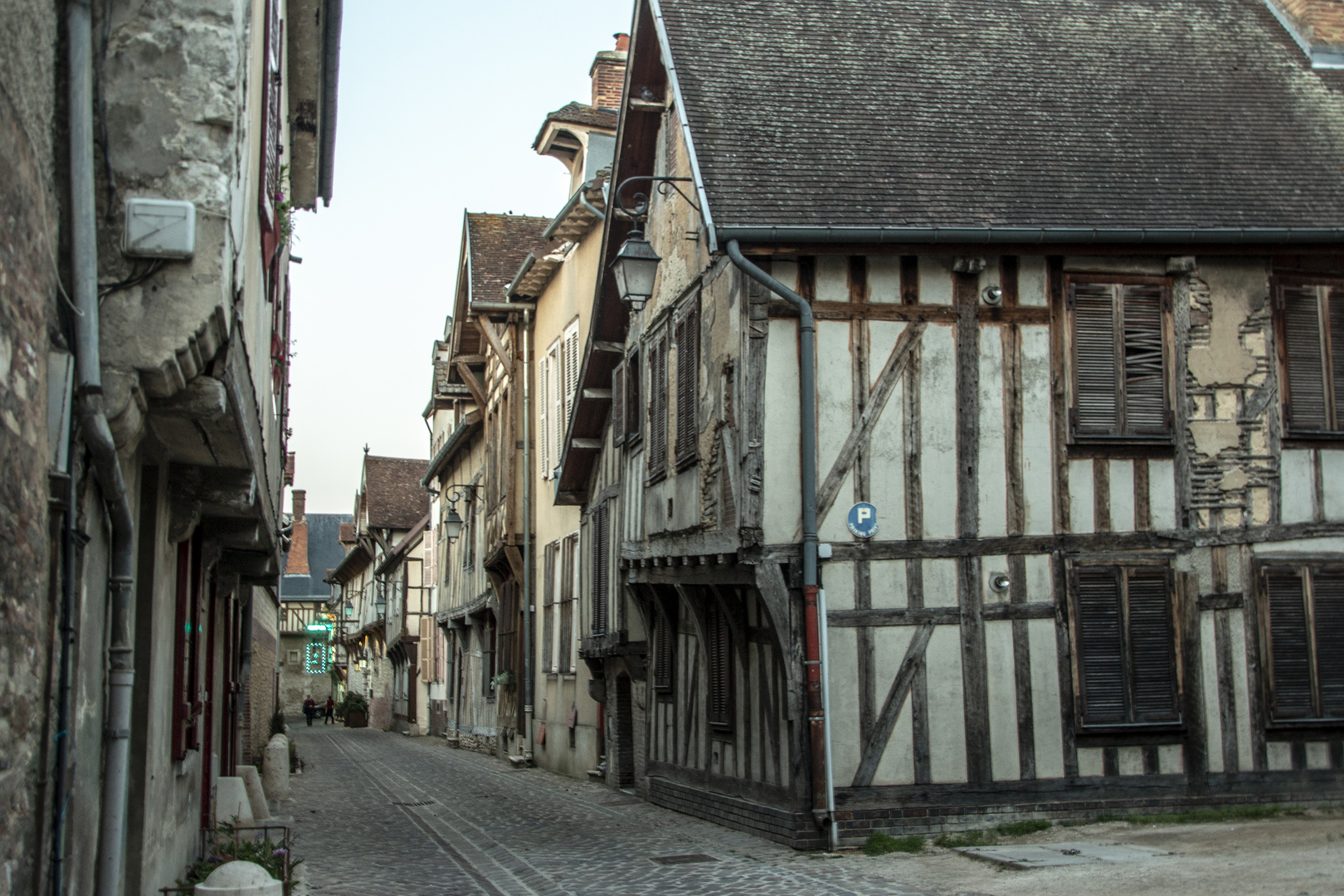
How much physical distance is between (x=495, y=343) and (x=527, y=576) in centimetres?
404

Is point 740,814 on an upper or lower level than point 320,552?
lower

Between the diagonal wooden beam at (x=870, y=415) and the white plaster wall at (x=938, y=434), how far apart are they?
136mm

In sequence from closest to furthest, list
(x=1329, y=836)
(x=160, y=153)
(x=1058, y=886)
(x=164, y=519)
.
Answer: (x=160, y=153), (x=164, y=519), (x=1058, y=886), (x=1329, y=836)

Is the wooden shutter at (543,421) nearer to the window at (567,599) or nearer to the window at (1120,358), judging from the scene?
the window at (567,599)

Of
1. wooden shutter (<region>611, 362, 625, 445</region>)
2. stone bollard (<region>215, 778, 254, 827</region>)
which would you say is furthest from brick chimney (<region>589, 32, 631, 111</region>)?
stone bollard (<region>215, 778, 254, 827</region>)

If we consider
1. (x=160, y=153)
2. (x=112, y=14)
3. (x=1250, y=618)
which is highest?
(x=112, y=14)

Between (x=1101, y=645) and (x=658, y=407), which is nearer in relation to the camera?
(x=1101, y=645)

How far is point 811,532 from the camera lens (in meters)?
10.7

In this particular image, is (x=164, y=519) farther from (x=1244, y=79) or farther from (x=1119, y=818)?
(x=1244, y=79)

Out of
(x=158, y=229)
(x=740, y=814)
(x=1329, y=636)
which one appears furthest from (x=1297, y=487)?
(x=158, y=229)

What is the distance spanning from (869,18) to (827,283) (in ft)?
12.9

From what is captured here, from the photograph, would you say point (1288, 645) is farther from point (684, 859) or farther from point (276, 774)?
point (276, 774)

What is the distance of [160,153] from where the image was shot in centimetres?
514

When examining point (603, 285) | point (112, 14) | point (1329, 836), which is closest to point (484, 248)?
point (603, 285)
